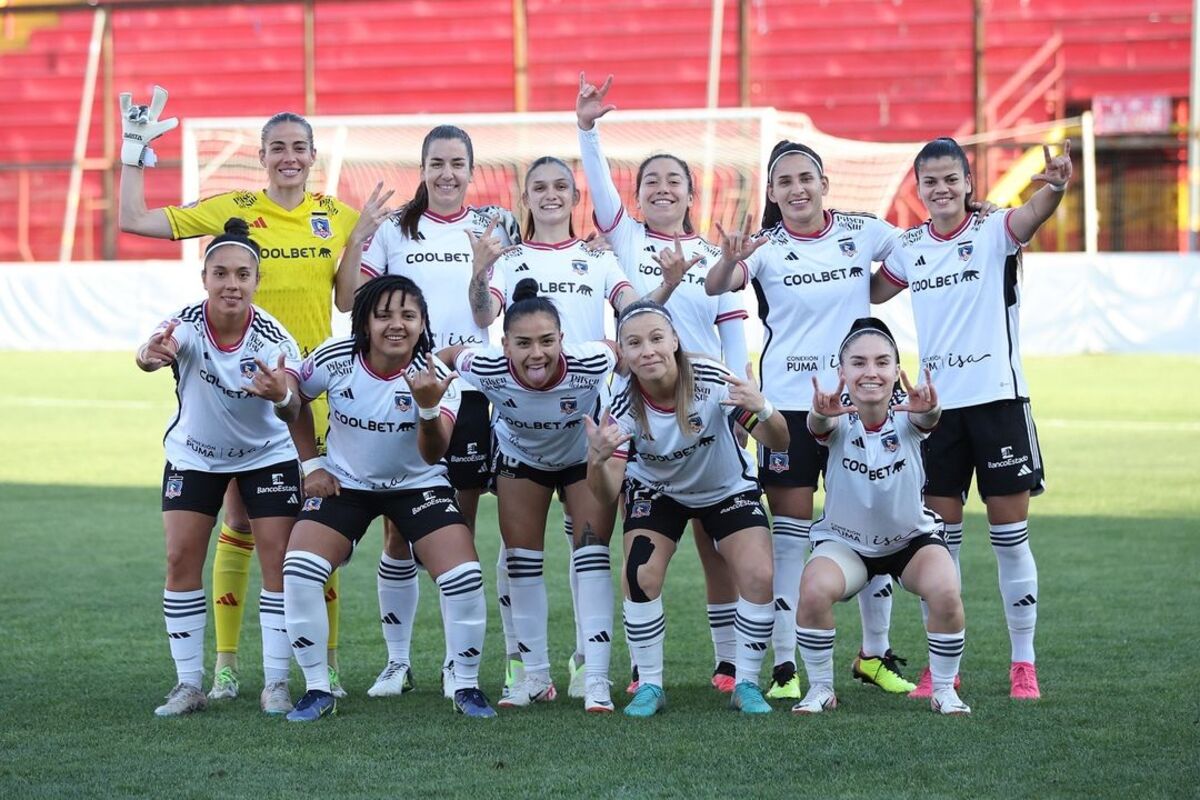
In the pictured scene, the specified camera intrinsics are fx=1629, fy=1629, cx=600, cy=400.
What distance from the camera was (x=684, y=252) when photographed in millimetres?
6258

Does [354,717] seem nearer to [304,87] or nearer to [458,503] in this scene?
[458,503]

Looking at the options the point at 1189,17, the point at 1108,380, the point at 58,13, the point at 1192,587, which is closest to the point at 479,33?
the point at 58,13

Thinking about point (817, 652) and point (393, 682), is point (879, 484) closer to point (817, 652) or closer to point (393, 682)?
point (817, 652)

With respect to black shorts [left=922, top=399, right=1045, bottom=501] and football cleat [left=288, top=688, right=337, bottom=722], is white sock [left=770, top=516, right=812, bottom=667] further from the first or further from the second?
football cleat [left=288, top=688, right=337, bottom=722]

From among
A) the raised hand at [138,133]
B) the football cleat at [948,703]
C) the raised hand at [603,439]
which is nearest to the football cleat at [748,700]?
the football cleat at [948,703]

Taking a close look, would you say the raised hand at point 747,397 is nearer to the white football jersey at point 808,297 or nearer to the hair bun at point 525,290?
the white football jersey at point 808,297

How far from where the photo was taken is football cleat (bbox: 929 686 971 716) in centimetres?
546

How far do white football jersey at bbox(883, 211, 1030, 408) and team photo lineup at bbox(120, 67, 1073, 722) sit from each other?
11 mm

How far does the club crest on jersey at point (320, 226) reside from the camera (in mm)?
6246

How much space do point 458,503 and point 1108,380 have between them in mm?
14123

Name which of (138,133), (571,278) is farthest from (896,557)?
(138,133)

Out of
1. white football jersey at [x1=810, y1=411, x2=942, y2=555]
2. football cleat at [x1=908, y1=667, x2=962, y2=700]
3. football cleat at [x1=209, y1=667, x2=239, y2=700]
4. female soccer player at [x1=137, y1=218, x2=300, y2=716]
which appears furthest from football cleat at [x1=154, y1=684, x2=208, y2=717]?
football cleat at [x1=908, y1=667, x2=962, y2=700]

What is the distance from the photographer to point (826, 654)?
554cm

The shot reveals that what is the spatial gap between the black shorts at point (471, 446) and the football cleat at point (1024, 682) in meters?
2.06
